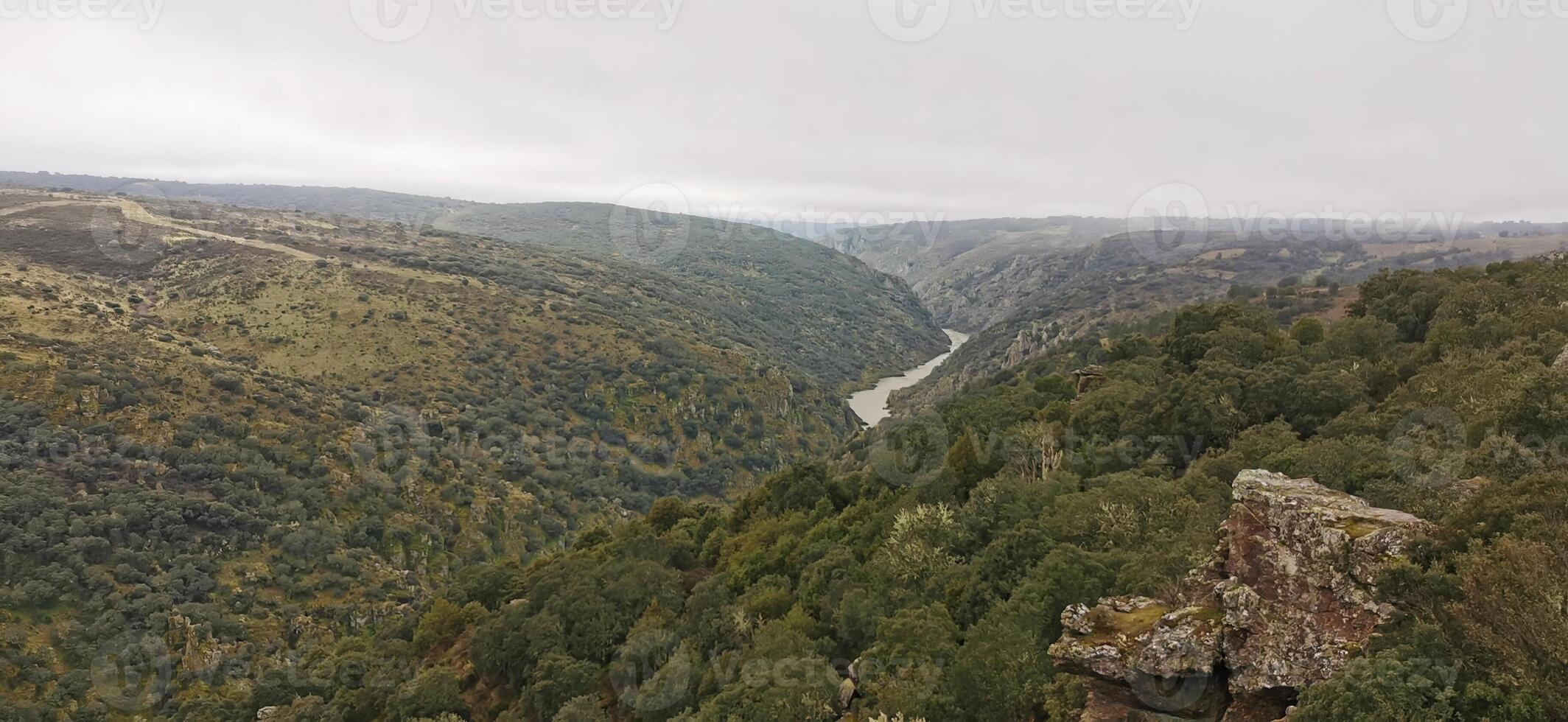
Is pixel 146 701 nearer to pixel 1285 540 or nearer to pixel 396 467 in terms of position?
pixel 396 467

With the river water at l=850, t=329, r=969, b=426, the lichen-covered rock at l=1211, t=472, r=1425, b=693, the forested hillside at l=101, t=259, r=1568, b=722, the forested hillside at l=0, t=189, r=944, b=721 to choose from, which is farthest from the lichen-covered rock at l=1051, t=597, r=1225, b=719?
the river water at l=850, t=329, r=969, b=426

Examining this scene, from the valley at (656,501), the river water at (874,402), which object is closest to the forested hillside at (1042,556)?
the valley at (656,501)

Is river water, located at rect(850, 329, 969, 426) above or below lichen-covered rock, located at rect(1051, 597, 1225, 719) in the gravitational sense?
below

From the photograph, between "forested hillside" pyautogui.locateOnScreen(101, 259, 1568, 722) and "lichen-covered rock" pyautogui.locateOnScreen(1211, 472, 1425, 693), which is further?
"lichen-covered rock" pyautogui.locateOnScreen(1211, 472, 1425, 693)

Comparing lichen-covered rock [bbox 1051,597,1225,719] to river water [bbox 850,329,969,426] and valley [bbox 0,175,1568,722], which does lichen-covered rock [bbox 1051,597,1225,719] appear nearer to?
valley [bbox 0,175,1568,722]

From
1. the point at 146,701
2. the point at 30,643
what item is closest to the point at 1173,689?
the point at 146,701
